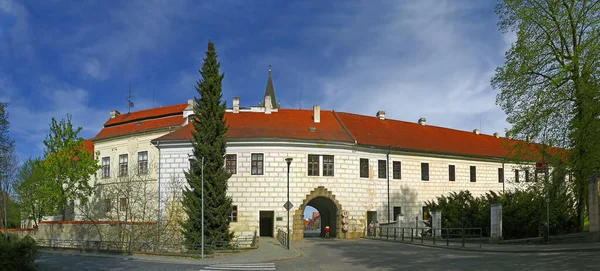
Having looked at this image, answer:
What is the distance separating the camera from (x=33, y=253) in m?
18.5

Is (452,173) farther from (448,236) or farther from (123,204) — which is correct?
(123,204)

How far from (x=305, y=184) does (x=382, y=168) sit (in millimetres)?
7119

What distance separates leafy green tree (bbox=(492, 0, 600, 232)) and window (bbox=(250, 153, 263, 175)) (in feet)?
54.5

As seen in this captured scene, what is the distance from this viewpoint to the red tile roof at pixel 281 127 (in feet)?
125

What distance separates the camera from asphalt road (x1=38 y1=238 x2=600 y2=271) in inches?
664

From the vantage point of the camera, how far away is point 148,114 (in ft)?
170

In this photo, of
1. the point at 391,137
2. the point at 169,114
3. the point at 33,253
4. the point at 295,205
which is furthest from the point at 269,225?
the point at 33,253

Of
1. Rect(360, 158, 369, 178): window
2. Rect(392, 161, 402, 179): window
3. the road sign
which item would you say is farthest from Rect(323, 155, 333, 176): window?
the road sign

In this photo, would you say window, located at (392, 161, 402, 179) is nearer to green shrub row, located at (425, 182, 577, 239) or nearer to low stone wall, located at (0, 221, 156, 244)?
green shrub row, located at (425, 182, 577, 239)

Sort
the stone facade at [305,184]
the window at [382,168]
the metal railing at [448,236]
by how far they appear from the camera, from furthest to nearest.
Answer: the window at [382,168]
the stone facade at [305,184]
the metal railing at [448,236]

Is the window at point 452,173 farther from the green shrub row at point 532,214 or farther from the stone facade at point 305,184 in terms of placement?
the green shrub row at point 532,214

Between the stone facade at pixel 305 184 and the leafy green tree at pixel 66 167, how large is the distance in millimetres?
11208

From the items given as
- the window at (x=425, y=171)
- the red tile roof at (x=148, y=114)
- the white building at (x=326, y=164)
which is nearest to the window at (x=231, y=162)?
the white building at (x=326, y=164)

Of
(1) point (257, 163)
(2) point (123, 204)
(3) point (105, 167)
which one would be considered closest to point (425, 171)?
(1) point (257, 163)
